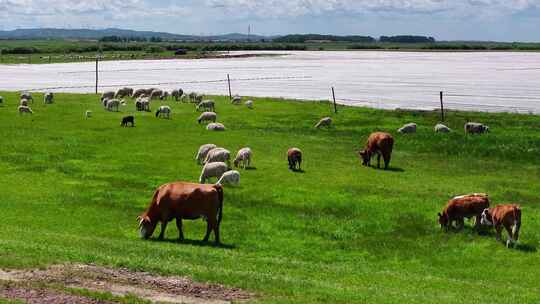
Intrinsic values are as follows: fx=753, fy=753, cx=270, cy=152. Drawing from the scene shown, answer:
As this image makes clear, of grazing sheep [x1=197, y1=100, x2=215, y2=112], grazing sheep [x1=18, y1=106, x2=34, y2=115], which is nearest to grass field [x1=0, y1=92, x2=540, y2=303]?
grazing sheep [x1=18, y1=106, x2=34, y2=115]

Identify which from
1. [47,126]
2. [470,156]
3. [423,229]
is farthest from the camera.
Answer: [47,126]

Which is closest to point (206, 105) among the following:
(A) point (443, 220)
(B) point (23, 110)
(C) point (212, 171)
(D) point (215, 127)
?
(D) point (215, 127)

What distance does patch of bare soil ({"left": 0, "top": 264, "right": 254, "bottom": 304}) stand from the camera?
1304 centimetres

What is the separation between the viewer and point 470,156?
116 feet

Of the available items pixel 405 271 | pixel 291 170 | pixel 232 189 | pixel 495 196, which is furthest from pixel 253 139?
pixel 405 271

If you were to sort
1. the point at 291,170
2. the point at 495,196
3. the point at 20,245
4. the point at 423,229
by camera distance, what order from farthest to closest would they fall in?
1. the point at 291,170
2. the point at 495,196
3. the point at 423,229
4. the point at 20,245

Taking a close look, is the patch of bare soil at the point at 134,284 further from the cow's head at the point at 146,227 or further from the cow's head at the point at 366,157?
the cow's head at the point at 366,157

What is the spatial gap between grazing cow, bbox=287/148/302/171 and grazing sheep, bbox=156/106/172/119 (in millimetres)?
19519

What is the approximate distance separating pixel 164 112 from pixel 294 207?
1047 inches

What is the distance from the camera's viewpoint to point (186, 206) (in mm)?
19484

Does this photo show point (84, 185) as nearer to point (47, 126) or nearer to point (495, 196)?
point (495, 196)

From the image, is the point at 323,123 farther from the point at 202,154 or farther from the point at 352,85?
the point at 352,85

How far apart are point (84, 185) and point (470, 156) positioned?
709 inches

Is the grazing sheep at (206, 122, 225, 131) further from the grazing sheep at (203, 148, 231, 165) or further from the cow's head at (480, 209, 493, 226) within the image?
the cow's head at (480, 209, 493, 226)
